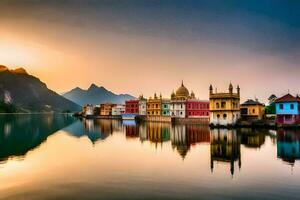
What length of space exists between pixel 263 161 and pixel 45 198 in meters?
20.8

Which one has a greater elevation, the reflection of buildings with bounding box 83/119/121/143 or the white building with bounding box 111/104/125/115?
the white building with bounding box 111/104/125/115

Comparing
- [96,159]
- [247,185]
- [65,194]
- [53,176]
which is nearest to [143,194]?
[65,194]

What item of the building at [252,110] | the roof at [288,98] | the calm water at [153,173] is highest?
the roof at [288,98]

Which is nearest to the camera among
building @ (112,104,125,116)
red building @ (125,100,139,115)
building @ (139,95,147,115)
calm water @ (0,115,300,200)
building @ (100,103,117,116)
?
calm water @ (0,115,300,200)

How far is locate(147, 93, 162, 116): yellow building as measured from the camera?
12281 cm

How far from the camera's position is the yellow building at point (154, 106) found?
122812mm

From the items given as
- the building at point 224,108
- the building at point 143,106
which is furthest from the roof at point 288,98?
the building at point 143,106

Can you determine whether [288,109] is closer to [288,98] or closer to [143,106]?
[288,98]

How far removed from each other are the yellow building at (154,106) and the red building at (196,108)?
18.8 metres

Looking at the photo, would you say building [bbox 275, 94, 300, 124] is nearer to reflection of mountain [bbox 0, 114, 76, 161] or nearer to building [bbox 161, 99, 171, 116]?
reflection of mountain [bbox 0, 114, 76, 161]

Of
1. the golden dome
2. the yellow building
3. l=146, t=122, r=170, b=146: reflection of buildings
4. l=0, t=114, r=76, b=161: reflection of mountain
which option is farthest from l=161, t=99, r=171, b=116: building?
l=146, t=122, r=170, b=146: reflection of buildings

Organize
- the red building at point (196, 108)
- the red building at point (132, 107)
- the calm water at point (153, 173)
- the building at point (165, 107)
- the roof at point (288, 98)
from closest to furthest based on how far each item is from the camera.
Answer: the calm water at point (153, 173)
the roof at point (288, 98)
the red building at point (196, 108)
the building at point (165, 107)
the red building at point (132, 107)

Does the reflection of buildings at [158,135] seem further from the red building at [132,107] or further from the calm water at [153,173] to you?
the red building at [132,107]

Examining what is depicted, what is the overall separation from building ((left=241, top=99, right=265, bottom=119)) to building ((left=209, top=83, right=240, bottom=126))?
694 cm
